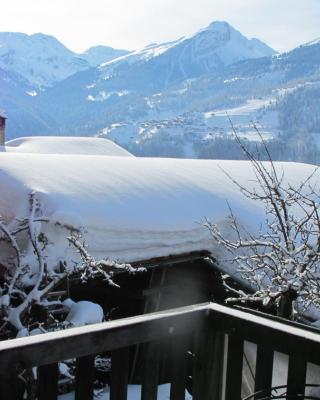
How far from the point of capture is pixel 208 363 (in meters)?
2.05

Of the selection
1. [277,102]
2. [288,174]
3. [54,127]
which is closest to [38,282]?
[288,174]

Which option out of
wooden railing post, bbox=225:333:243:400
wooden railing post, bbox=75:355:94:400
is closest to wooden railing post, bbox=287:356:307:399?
wooden railing post, bbox=225:333:243:400

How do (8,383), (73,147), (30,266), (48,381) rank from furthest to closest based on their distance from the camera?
(73,147)
(30,266)
(48,381)
(8,383)

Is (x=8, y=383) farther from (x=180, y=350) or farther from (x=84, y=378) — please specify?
(x=180, y=350)

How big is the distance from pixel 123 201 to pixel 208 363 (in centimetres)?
577

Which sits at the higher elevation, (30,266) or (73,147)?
(73,147)

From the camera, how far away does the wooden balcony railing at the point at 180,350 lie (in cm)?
159

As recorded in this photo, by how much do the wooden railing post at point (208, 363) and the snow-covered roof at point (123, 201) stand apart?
13.7 ft

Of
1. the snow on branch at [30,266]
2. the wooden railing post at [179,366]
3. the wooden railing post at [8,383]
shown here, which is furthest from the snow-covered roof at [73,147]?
the wooden railing post at [8,383]

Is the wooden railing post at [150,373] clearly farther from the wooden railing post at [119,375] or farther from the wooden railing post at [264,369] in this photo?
the wooden railing post at [264,369]

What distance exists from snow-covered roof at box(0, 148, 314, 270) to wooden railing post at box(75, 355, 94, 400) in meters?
4.34

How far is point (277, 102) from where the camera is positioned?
167375mm

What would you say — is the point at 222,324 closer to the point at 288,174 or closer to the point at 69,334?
the point at 69,334

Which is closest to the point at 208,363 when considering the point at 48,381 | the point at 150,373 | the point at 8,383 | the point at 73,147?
the point at 150,373
